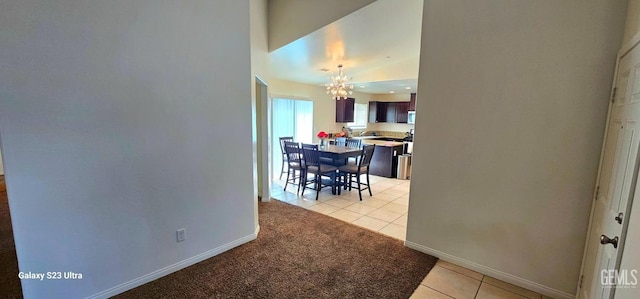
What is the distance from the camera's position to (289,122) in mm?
6660

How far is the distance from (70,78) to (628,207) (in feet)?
10.9

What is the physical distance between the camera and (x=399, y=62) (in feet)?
A: 18.3

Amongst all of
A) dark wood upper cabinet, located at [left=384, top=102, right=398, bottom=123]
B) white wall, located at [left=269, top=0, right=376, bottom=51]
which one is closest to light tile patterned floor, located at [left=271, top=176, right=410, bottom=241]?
white wall, located at [left=269, top=0, right=376, bottom=51]

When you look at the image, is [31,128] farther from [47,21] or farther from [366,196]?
[366,196]

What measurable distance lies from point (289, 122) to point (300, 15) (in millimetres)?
3485

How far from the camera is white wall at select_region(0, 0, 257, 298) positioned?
1617mm

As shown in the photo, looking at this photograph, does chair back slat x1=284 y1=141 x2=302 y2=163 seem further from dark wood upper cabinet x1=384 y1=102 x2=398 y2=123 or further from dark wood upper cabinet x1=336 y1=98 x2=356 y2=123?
dark wood upper cabinet x1=384 y1=102 x2=398 y2=123

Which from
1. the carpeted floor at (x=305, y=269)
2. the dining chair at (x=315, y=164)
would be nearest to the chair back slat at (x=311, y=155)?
the dining chair at (x=315, y=164)

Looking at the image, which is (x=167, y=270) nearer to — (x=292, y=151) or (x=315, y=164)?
(x=315, y=164)

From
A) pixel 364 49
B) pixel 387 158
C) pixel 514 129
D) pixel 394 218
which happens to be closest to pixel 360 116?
pixel 387 158

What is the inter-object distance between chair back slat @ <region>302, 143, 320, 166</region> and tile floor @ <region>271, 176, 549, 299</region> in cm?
65

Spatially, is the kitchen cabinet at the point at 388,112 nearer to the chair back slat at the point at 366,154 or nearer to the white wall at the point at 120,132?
the chair back slat at the point at 366,154

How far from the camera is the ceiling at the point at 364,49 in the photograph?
118 inches

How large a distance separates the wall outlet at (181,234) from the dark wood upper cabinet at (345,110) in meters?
6.08
